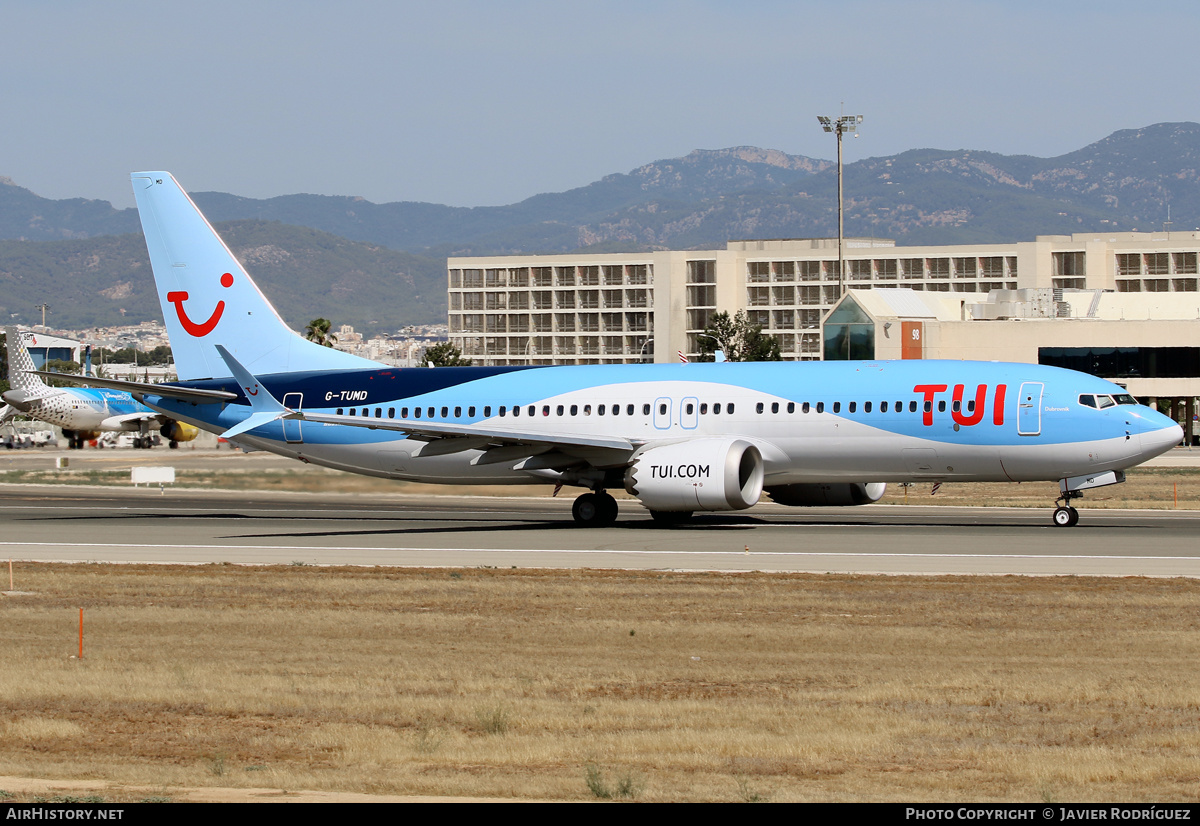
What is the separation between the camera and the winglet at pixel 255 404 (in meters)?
38.8

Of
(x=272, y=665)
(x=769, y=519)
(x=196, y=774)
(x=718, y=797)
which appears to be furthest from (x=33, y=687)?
(x=769, y=519)

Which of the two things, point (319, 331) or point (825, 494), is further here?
point (319, 331)

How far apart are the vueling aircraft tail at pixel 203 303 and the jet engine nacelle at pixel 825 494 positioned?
546 inches

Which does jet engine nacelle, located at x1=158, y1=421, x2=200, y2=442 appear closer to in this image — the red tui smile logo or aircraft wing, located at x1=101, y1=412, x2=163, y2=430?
aircraft wing, located at x1=101, y1=412, x2=163, y2=430

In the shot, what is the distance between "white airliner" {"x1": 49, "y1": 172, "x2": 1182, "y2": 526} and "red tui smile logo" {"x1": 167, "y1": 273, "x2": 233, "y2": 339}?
0.05m

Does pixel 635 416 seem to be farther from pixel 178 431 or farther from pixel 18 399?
pixel 18 399

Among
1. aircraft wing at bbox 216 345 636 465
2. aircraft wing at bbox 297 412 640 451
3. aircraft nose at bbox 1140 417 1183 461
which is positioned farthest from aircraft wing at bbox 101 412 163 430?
aircraft nose at bbox 1140 417 1183 461

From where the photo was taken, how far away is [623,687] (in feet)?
55.0

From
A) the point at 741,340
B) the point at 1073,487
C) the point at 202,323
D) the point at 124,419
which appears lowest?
the point at 1073,487

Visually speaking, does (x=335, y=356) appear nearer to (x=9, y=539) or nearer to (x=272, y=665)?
(x=9, y=539)

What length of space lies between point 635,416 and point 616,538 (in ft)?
15.7

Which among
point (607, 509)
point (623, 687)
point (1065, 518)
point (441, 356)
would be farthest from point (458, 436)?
point (441, 356)

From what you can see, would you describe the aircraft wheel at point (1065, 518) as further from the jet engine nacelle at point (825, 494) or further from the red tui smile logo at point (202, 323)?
the red tui smile logo at point (202, 323)

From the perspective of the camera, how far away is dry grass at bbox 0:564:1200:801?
12.4 meters
